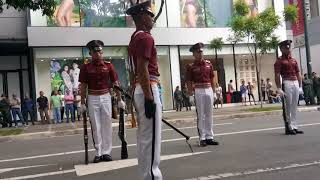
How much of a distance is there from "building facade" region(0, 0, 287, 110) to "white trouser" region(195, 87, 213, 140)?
55.2 ft

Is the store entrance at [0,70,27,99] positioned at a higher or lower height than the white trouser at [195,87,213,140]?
higher

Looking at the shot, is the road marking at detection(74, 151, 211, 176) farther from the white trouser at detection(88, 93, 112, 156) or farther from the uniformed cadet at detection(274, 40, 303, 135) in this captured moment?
the uniformed cadet at detection(274, 40, 303, 135)

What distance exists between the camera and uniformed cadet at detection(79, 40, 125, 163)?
9234mm

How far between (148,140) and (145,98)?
1.54ft

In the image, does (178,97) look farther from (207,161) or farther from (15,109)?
(207,161)

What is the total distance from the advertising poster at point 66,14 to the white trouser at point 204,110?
62.6ft

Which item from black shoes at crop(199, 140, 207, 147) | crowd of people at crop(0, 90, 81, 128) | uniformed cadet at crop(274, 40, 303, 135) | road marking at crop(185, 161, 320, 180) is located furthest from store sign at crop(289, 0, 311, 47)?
road marking at crop(185, 161, 320, 180)

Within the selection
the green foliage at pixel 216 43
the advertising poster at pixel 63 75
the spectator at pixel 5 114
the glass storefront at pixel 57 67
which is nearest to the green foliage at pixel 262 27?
the green foliage at pixel 216 43

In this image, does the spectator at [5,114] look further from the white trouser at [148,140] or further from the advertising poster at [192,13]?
the white trouser at [148,140]

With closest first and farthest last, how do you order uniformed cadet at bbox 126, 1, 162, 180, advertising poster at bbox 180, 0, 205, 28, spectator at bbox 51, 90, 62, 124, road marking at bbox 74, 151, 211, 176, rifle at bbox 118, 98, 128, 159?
uniformed cadet at bbox 126, 1, 162, 180 → road marking at bbox 74, 151, 211, 176 → rifle at bbox 118, 98, 128, 159 → spectator at bbox 51, 90, 62, 124 → advertising poster at bbox 180, 0, 205, 28

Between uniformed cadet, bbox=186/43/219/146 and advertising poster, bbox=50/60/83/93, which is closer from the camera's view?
uniformed cadet, bbox=186/43/219/146

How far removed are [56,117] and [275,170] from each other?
19.4 m

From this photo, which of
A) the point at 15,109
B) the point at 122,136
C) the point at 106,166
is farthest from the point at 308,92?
the point at 106,166

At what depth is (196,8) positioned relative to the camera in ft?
106
